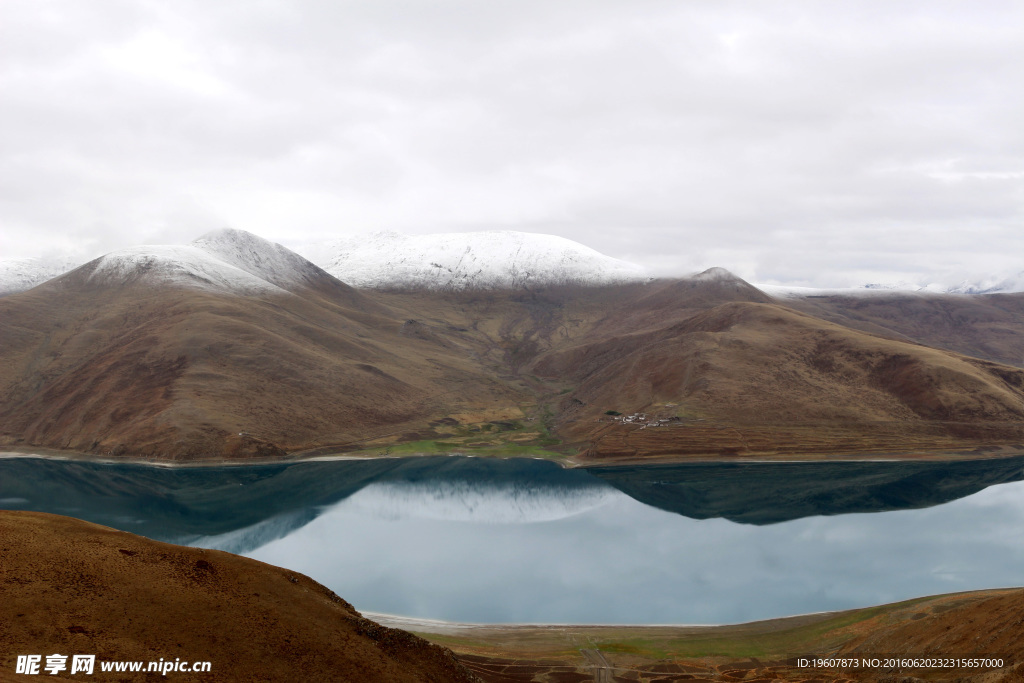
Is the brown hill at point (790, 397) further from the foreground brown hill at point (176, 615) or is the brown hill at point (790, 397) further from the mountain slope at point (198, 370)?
the foreground brown hill at point (176, 615)

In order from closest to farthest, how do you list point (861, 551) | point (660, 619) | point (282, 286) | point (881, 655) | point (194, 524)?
point (881, 655), point (660, 619), point (861, 551), point (194, 524), point (282, 286)

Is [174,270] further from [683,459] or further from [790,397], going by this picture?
[790,397]

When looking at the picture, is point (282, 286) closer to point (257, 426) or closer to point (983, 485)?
point (257, 426)

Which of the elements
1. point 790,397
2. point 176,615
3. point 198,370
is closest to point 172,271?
point 198,370

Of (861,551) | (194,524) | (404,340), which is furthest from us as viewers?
(404,340)

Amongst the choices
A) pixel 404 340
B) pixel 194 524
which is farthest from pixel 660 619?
pixel 404 340

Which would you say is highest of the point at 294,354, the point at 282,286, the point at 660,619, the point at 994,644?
the point at 282,286

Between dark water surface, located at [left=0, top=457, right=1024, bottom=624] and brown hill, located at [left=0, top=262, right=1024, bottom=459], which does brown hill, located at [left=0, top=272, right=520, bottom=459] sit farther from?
Answer: dark water surface, located at [left=0, top=457, right=1024, bottom=624]
